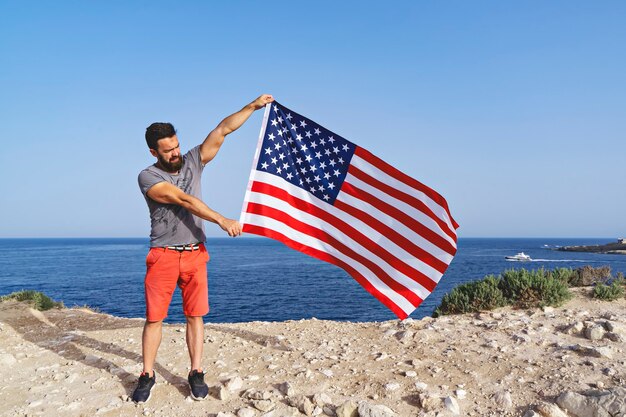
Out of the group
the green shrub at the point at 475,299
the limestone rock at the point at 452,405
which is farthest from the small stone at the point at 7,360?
the green shrub at the point at 475,299

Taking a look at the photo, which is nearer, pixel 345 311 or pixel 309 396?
pixel 309 396

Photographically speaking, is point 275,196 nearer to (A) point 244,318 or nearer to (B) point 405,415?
(B) point 405,415

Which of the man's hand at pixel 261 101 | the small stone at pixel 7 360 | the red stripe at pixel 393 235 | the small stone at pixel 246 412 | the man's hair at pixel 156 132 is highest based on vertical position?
the man's hand at pixel 261 101

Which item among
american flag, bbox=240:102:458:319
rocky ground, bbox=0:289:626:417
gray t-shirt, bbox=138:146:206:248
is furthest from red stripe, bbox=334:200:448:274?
gray t-shirt, bbox=138:146:206:248

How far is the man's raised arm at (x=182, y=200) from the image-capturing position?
4.29 m

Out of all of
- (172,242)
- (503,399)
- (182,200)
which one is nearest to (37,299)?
(172,242)

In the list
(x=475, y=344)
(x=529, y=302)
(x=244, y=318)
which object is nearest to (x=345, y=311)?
(x=244, y=318)

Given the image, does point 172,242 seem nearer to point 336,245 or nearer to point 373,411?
point 336,245

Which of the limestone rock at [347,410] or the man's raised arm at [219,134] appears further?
the man's raised arm at [219,134]

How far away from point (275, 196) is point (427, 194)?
6.84 feet

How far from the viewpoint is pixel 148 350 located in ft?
15.7

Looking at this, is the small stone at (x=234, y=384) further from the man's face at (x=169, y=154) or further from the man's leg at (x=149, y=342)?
the man's face at (x=169, y=154)

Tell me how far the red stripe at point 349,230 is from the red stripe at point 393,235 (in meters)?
0.17

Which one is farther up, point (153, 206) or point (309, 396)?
point (153, 206)
